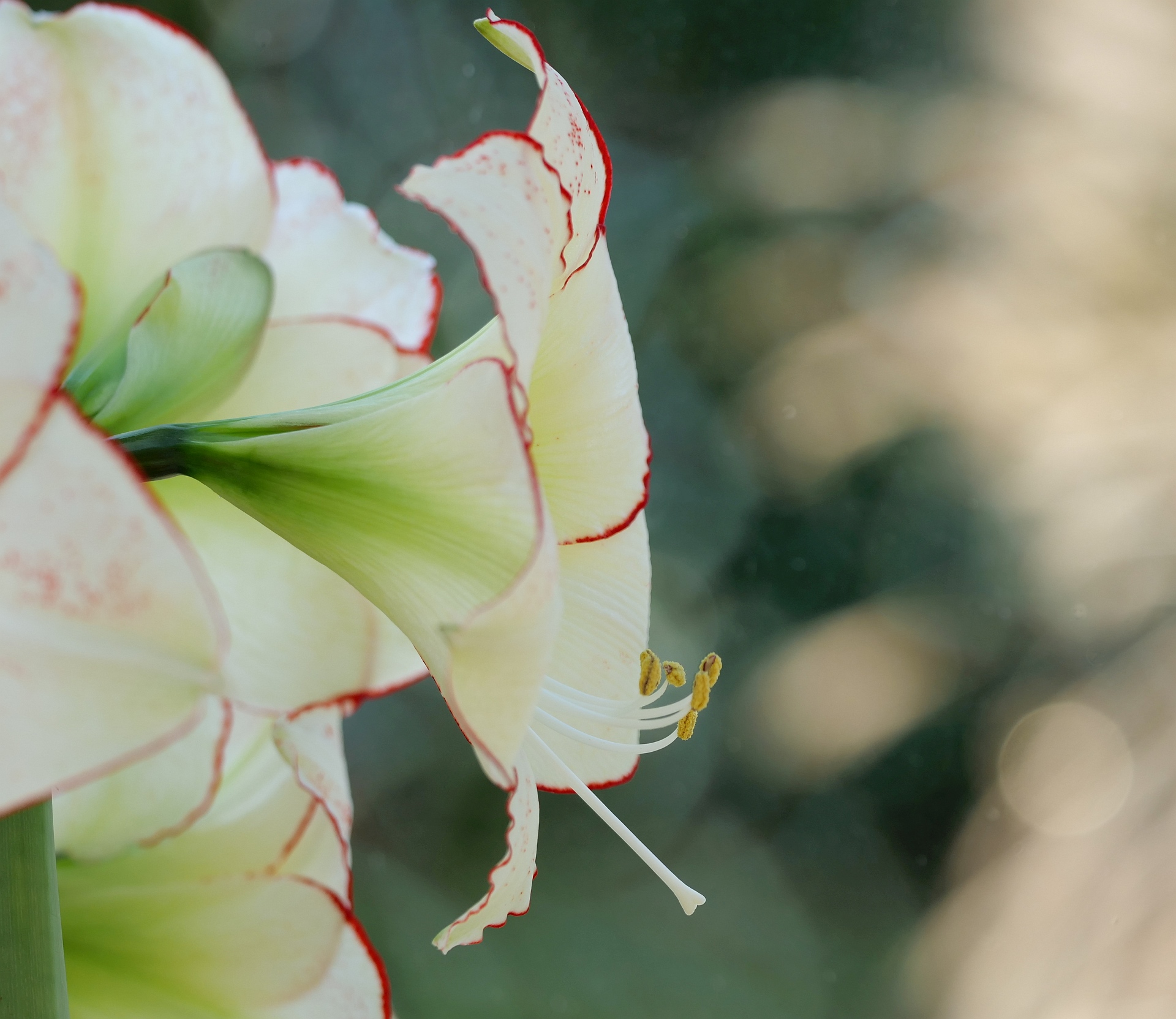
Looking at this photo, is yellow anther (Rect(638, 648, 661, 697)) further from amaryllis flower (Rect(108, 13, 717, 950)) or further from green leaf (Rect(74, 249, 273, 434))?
green leaf (Rect(74, 249, 273, 434))

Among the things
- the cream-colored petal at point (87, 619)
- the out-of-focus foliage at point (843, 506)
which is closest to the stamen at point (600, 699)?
the cream-colored petal at point (87, 619)

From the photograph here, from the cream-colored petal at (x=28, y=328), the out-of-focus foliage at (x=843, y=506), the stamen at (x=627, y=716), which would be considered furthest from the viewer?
the out-of-focus foliage at (x=843, y=506)

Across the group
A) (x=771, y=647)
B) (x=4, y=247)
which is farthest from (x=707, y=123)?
(x=4, y=247)

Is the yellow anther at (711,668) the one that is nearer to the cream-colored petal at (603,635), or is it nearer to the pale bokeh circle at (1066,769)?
the cream-colored petal at (603,635)

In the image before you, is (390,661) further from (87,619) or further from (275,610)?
(87,619)

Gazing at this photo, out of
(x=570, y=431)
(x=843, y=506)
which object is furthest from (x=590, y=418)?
(x=843, y=506)

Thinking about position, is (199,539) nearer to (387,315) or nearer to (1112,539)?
(387,315)

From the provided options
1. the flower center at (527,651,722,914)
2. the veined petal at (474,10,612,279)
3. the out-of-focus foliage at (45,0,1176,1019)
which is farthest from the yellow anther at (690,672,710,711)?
the out-of-focus foliage at (45,0,1176,1019)

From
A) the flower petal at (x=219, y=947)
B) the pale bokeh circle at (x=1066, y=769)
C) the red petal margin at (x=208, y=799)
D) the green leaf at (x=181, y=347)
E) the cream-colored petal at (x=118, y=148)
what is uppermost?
the cream-colored petal at (x=118, y=148)
